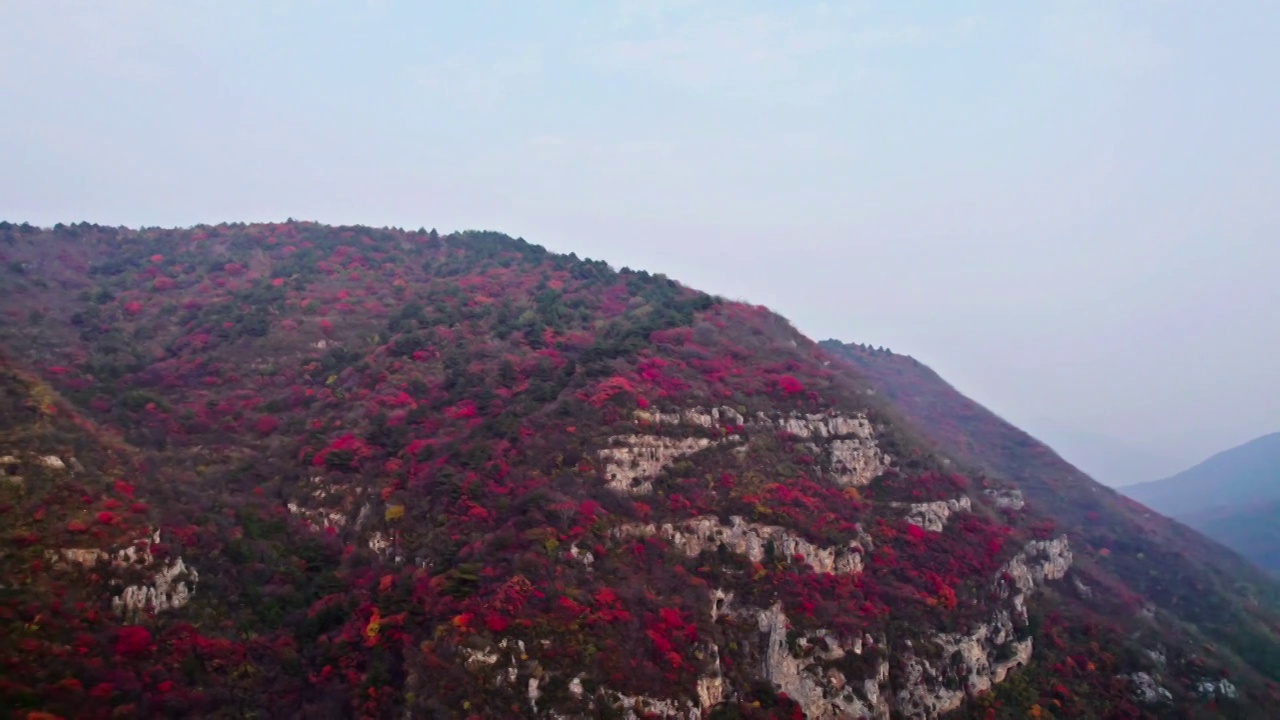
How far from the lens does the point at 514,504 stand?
30766mm

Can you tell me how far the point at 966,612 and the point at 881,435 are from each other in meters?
12.4

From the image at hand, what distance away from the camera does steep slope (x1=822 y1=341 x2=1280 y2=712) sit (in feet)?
130

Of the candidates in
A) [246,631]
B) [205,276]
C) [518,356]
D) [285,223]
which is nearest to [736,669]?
[246,631]

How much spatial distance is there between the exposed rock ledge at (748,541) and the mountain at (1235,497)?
6536cm

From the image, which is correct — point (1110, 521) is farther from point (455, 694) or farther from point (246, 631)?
point (246, 631)

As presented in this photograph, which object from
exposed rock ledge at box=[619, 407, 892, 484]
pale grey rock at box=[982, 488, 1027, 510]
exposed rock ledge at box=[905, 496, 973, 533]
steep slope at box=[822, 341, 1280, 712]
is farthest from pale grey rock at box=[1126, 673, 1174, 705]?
exposed rock ledge at box=[619, 407, 892, 484]

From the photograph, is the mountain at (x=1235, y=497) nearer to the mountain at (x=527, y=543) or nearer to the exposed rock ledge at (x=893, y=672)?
the mountain at (x=527, y=543)

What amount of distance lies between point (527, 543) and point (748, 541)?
10.1 m

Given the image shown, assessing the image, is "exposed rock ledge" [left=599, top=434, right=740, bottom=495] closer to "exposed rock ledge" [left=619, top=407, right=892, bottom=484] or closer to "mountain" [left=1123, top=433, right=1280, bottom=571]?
A: "exposed rock ledge" [left=619, top=407, right=892, bottom=484]

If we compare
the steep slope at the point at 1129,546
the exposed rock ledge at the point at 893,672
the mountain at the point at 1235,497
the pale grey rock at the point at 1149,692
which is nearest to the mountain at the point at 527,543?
the exposed rock ledge at the point at 893,672

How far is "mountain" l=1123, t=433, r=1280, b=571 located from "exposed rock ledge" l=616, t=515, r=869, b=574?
65357 mm

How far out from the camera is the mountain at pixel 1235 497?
244 ft

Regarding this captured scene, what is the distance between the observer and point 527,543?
28438 millimetres

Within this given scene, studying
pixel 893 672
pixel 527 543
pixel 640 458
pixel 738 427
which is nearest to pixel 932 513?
pixel 893 672
